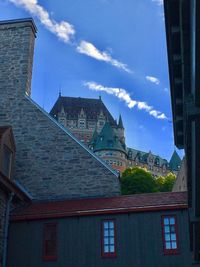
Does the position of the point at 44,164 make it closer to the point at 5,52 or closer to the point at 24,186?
the point at 24,186

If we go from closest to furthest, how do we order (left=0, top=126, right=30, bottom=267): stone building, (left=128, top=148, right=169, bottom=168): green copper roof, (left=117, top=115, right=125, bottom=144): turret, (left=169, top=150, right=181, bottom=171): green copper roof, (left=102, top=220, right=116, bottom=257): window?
(left=0, top=126, right=30, bottom=267): stone building, (left=102, top=220, right=116, bottom=257): window, (left=117, top=115, right=125, bottom=144): turret, (left=128, top=148, right=169, bottom=168): green copper roof, (left=169, top=150, right=181, bottom=171): green copper roof

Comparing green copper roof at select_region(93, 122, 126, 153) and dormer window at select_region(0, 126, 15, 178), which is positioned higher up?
green copper roof at select_region(93, 122, 126, 153)

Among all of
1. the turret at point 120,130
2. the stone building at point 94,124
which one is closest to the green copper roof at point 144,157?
the stone building at point 94,124

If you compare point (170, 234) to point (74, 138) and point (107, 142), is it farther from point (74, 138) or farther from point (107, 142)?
point (107, 142)

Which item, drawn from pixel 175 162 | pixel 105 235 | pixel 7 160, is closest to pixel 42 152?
pixel 7 160

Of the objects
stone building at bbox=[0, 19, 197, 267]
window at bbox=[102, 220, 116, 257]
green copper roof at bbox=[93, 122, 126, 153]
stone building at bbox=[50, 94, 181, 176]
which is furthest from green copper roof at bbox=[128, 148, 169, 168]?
window at bbox=[102, 220, 116, 257]

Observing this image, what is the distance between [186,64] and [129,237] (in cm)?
1212

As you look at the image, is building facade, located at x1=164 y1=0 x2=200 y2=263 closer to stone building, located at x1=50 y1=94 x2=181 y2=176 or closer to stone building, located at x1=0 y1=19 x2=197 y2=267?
stone building, located at x1=0 y1=19 x2=197 y2=267

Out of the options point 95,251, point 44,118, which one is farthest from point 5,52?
point 95,251

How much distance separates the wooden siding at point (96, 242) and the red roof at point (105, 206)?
10.1 inches

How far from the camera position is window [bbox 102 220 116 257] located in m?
17.7

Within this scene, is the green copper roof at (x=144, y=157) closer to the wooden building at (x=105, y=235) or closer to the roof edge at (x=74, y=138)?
the roof edge at (x=74, y=138)

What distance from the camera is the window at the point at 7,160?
808 inches

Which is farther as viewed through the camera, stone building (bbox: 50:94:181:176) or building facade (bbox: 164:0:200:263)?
stone building (bbox: 50:94:181:176)
